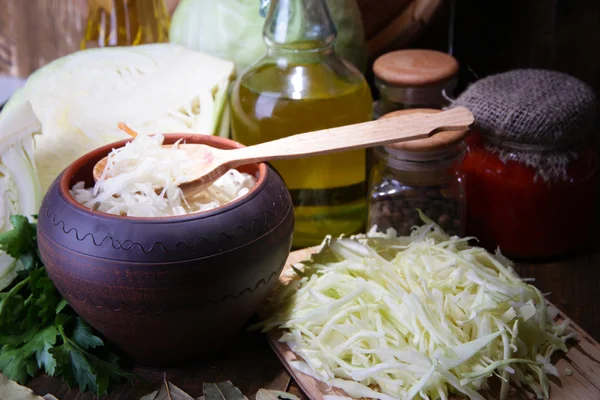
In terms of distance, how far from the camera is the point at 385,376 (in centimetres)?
89

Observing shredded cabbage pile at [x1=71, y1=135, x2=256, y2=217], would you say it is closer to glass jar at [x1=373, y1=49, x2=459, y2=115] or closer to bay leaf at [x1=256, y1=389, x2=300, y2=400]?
bay leaf at [x1=256, y1=389, x2=300, y2=400]

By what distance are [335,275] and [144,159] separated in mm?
356

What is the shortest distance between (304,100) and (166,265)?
53 cm

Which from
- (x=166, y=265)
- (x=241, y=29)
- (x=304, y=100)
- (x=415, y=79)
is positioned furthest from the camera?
(x=241, y=29)

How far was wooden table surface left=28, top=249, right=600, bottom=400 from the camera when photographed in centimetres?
95

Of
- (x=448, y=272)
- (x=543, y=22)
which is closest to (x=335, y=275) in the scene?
(x=448, y=272)

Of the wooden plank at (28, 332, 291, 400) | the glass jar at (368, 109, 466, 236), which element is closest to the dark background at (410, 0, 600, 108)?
the glass jar at (368, 109, 466, 236)

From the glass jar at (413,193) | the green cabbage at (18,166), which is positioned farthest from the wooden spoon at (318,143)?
the green cabbage at (18,166)

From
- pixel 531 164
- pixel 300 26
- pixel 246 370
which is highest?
pixel 300 26

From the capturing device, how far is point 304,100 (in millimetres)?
1244

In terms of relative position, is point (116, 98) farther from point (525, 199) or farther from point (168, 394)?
point (525, 199)

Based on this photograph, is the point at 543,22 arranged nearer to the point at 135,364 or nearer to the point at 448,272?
the point at 448,272

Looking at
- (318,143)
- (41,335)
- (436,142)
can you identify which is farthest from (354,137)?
(41,335)

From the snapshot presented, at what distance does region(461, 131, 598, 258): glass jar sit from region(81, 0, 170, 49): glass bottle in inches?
36.2
